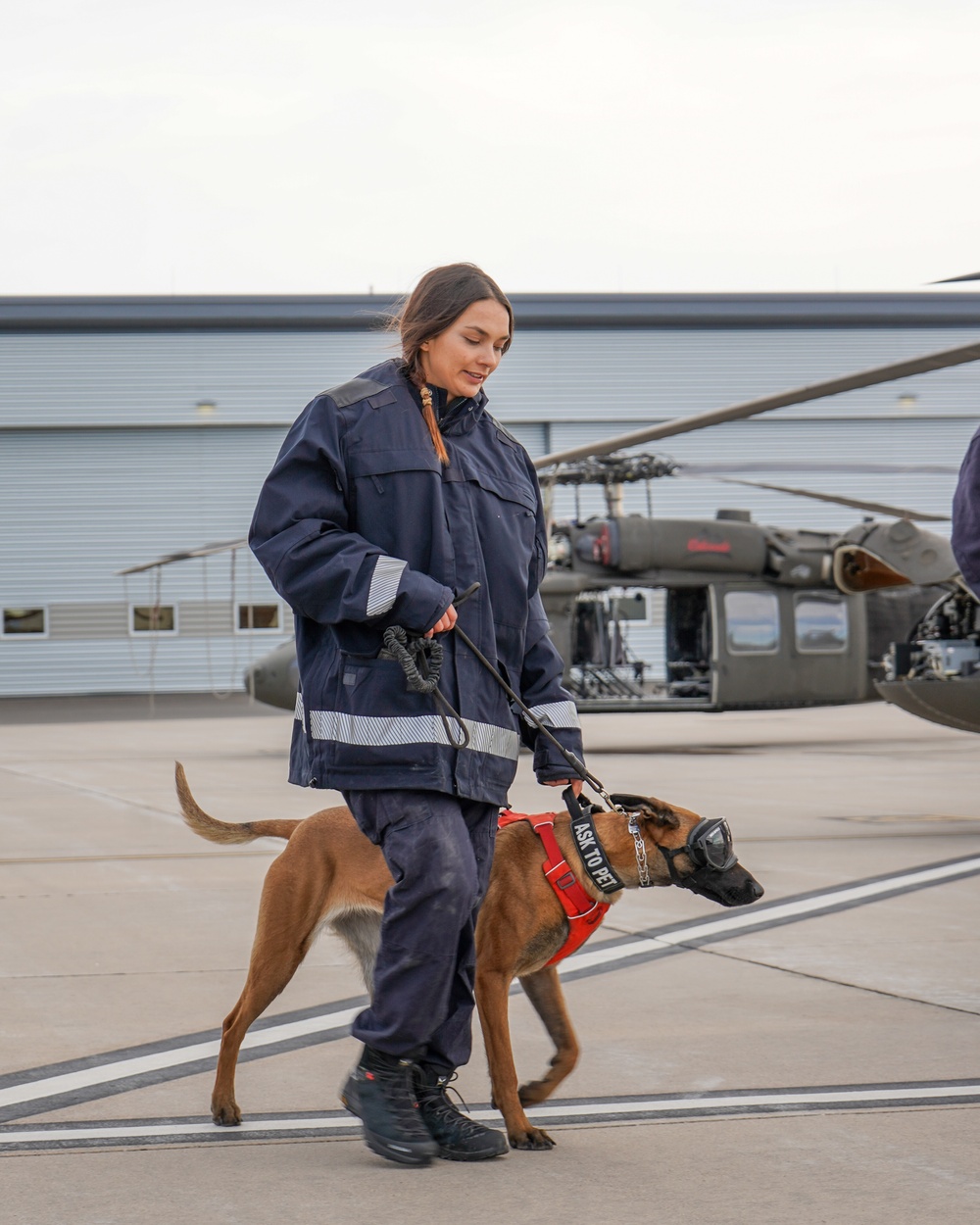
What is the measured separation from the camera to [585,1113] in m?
3.70

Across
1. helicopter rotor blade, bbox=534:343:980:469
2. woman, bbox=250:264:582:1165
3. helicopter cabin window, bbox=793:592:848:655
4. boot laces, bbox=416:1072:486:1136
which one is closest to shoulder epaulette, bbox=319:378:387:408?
woman, bbox=250:264:582:1165

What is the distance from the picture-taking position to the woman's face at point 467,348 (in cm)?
344

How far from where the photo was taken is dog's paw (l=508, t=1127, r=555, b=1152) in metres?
3.41

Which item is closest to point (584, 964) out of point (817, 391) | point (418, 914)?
point (418, 914)

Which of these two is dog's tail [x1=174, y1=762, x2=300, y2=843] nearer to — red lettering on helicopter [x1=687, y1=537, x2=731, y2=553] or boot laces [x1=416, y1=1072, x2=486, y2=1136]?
boot laces [x1=416, y1=1072, x2=486, y2=1136]

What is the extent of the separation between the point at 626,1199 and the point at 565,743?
3.40 ft

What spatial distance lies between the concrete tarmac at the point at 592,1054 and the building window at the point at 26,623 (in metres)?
27.2

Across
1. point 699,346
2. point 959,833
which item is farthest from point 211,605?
point 959,833

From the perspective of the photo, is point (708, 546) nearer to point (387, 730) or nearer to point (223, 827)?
point (223, 827)

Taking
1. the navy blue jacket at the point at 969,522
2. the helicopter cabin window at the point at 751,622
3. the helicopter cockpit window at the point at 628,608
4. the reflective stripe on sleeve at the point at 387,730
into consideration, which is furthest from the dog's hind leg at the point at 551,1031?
the helicopter cockpit window at the point at 628,608

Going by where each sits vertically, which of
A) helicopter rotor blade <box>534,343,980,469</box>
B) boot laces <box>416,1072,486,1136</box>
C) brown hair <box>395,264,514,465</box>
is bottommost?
boot laces <box>416,1072,486,1136</box>

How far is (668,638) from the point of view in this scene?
1938 centimetres

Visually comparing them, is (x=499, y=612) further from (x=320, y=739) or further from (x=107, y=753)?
(x=107, y=753)

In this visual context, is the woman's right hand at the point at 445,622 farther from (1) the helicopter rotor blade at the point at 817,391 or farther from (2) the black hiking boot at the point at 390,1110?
(1) the helicopter rotor blade at the point at 817,391
